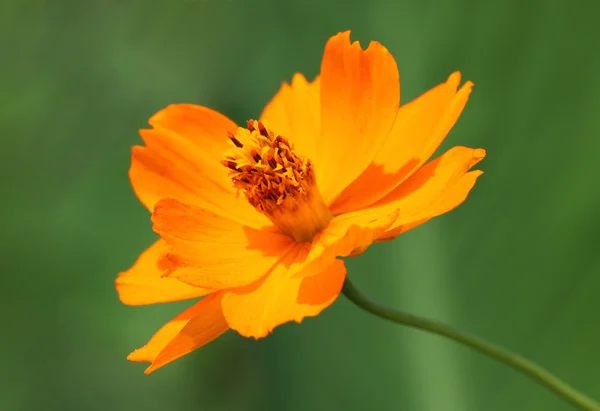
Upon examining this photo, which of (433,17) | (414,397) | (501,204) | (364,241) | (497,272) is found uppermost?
(433,17)

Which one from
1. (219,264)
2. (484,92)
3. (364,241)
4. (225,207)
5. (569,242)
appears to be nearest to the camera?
(364,241)

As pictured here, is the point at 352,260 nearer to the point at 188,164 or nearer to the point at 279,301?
the point at 188,164

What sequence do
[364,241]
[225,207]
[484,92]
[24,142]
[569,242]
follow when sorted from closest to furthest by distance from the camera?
[364,241], [225,207], [569,242], [484,92], [24,142]

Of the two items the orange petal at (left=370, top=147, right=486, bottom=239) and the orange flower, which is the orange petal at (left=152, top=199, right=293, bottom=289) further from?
the orange petal at (left=370, top=147, right=486, bottom=239)

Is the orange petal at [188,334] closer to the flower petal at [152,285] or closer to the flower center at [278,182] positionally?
the flower petal at [152,285]

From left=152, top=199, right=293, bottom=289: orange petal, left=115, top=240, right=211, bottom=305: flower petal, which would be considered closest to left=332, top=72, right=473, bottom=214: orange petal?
left=152, top=199, right=293, bottom=289: orange petal

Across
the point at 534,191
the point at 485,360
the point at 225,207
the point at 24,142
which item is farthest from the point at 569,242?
the point at 24,142

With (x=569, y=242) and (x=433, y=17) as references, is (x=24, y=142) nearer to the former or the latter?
(x=433, y=17)
